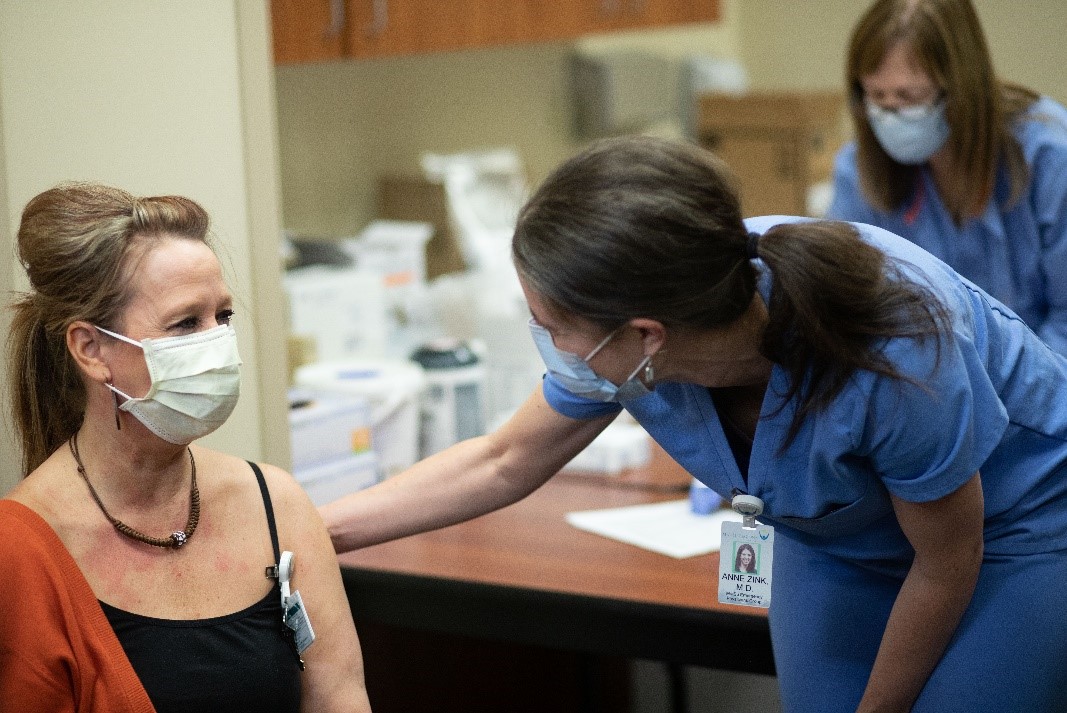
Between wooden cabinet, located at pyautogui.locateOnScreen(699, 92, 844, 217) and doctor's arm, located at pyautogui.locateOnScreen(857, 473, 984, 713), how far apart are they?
3319 mm

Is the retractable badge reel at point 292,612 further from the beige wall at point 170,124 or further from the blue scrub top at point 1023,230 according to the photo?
the blue scrub top at point 1023,230

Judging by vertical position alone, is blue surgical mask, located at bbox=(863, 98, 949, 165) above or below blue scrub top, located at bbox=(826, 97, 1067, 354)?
above

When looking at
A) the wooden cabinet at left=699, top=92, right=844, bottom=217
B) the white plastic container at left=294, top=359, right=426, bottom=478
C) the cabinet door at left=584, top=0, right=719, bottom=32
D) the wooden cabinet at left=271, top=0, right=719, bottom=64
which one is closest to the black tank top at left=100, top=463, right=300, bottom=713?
Result: the white plastic container at left=294, top=359, right=426, bottom=478

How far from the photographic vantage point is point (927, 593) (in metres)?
1.40

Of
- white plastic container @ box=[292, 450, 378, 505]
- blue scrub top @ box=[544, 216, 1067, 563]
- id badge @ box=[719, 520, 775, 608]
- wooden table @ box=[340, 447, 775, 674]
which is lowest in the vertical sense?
wooden table @ box=[340, 447, 775, 674]

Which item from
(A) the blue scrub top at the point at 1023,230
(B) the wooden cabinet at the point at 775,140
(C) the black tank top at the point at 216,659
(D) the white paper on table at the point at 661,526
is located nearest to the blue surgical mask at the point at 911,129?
(A) the blue scrub top at the point at 1023,230

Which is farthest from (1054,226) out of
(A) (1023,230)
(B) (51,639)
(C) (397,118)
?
(C) (397,118)

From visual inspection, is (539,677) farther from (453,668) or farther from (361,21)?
(361,21)

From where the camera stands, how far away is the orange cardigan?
129 cm

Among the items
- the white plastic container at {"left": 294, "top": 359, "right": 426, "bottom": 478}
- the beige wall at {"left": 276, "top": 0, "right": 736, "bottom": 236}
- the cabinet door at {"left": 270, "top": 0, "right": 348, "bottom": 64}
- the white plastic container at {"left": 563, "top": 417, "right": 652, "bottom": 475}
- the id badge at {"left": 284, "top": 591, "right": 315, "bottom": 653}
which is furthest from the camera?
the beige wall at {"left": 276, "top": 0, "right": 736, "bottom": 236}

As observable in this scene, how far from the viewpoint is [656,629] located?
1854mm

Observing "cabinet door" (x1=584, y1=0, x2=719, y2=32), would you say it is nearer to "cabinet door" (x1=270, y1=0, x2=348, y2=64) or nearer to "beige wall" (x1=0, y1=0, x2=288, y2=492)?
"cabinet door" (x1=270, y1=0, x2=348, y2=64)

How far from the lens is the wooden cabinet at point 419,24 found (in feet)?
8.84

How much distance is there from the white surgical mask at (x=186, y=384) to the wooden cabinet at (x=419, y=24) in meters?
1.40
